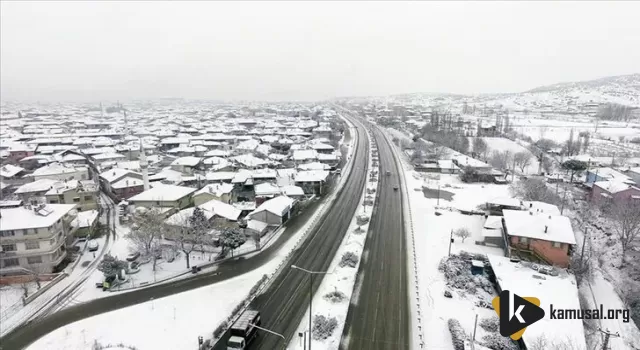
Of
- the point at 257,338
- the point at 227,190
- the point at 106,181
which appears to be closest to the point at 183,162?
the point at 106,181

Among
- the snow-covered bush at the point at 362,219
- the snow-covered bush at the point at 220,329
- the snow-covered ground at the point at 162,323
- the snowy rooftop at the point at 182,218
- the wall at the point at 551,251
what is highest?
the snowy rooftop at the point at 182,218

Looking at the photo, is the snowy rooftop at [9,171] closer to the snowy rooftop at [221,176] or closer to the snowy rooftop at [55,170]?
the snowy rooftop at [55,170]

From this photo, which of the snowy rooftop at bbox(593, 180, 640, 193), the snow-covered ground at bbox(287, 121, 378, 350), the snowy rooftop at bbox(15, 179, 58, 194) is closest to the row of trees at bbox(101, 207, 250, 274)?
the snow-covered ground at bbox(287, 121, 378, 350)

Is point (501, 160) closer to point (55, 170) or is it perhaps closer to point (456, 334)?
point (456, 334)

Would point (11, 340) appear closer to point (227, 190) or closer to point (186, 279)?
point (186, 279)

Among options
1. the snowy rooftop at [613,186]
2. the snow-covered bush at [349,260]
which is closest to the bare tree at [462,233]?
the snow-covered bush at [349,260]

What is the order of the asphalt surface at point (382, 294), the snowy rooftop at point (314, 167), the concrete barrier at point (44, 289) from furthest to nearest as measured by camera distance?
the snowy rooftop at point (314, 167), the concrete barrier at point (44, 289), the asphalt surface at point (382, 294)

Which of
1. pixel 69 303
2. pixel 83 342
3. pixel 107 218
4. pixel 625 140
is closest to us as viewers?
pixel 83 342
